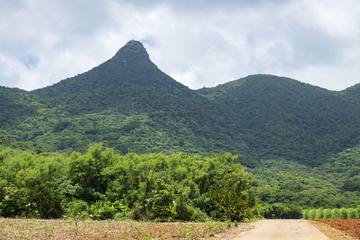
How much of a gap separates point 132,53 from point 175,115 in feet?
196

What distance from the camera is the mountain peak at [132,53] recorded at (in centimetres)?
18475

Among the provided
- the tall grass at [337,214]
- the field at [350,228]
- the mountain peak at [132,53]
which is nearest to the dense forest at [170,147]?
the mountain peak at [132,53]

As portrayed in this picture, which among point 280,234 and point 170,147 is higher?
point 170,147

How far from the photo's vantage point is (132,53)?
189375 mm

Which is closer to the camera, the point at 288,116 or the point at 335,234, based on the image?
the point at 335,234

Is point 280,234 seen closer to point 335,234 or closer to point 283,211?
point 335,234

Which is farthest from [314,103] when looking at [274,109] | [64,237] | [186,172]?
[64,237]

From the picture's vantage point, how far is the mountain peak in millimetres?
184750

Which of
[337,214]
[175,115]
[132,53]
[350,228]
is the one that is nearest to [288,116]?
[175,115]

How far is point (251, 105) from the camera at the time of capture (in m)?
172

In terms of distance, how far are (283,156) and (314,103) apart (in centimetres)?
3734

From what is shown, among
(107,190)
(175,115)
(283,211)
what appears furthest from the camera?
(175,115)

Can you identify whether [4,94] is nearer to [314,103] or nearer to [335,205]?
[335,205]

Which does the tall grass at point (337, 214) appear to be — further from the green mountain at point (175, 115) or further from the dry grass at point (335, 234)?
the dry grass at point (335, 234)
